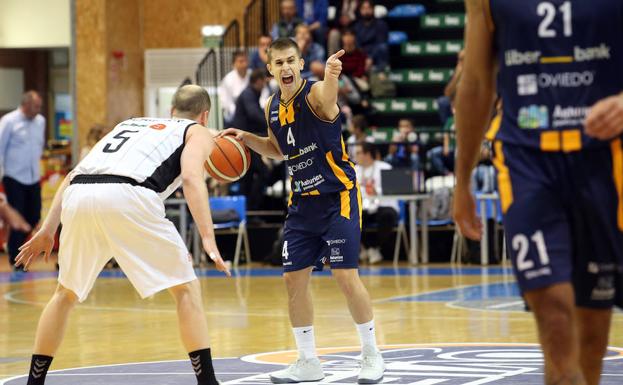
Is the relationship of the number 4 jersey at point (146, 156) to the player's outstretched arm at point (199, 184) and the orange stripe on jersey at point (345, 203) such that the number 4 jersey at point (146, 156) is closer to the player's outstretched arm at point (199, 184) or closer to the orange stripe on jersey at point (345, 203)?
the player's outstretched arm at point (199, 184)

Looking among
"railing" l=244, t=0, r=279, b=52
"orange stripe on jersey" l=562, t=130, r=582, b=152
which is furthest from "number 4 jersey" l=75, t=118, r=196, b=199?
"railing" l=244, t=0, r=279, b=52

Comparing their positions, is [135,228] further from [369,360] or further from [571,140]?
[571,140]

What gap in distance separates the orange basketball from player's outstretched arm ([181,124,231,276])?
0.70m

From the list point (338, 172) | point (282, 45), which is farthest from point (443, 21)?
point (338, 172)

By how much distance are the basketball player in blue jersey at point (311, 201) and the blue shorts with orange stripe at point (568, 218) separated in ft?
10.5

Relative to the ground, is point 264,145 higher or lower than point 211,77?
lower

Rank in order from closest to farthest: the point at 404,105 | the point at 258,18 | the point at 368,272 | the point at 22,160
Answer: the point at 368,272 → the point at 22,160 → the point at 404,105 → the point at 258,18

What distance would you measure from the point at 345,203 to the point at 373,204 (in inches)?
380

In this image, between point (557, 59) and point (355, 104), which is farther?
point (355, 104)

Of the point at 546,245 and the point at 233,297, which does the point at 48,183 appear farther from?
the point at 546,245

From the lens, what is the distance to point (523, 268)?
3609 millimetres

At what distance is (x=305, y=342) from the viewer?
6863 mm

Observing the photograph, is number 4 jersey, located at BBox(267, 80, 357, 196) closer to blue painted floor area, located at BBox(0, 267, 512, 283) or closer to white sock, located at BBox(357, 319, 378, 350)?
white sock, located at BBox(357, 319, 378, 350)

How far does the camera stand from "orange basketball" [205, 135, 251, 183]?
6.69m
